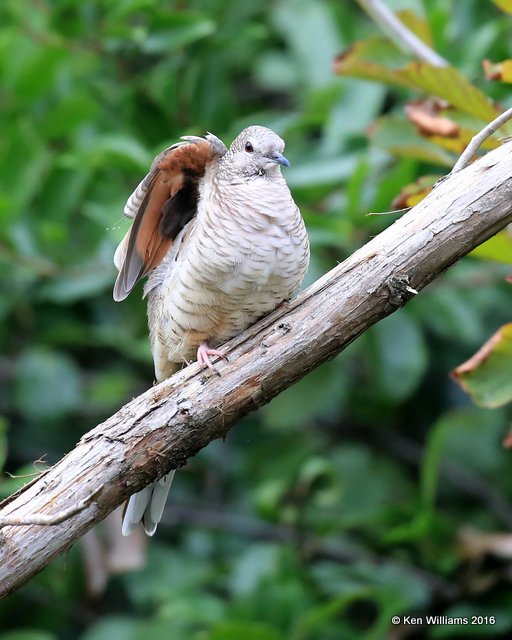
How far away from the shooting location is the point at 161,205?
3.47 metres

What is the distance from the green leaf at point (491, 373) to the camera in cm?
296

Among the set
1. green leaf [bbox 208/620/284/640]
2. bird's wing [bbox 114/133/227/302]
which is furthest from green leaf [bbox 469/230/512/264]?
green leaf [bbox 208/620/284/640]

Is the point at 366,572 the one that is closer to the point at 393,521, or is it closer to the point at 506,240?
the point at 393,521

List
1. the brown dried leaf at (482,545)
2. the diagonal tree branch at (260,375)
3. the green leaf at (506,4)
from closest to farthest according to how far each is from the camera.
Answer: the diagonal tree branch at (260,375) → the green leaf at (506,4) → the brown dried leaf at (482,545)

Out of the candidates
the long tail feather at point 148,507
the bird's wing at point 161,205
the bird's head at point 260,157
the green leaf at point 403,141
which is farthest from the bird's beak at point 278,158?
the long tail feather at point 148,507

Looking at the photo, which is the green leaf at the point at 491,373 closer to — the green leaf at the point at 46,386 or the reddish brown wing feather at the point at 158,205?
the reddish brown wing feather at the point at 158,205

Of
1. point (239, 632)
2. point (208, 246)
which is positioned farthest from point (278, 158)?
point (239, 632)

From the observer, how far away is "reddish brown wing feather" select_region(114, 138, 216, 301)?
10.8 ft

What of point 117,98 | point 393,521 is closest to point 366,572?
point 393,521

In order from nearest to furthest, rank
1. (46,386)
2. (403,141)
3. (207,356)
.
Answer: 1. (207,356)
2. (403,141)
3. (46,386)

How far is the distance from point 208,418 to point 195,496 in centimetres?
251

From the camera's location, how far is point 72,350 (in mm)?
5398

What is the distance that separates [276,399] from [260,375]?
1.84 metres

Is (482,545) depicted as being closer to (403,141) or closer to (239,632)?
(239,632)
